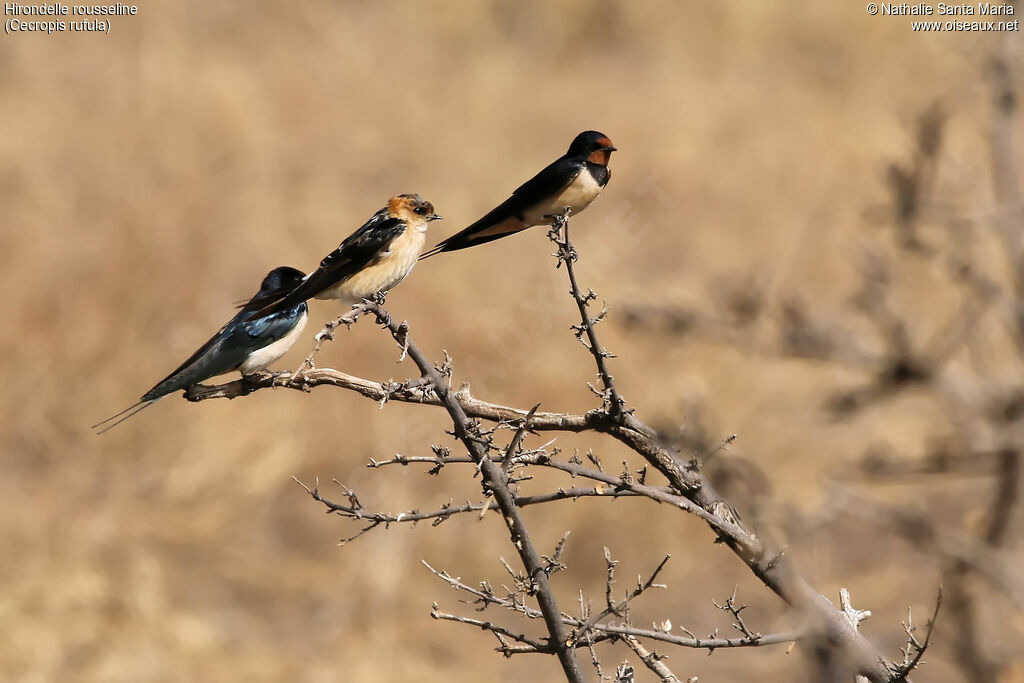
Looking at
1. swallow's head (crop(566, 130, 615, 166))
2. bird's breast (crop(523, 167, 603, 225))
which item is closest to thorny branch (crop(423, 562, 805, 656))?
bird's breast (crop(523, 167, 603, 225))

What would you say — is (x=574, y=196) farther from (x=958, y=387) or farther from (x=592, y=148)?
(x=958, y=387)

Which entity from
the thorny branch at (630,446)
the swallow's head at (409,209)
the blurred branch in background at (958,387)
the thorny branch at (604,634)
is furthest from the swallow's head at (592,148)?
the thorny branch at (604,634)

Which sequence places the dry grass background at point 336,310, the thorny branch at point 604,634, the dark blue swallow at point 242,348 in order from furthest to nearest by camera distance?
the dry grass background at point 336,310 < the dark blue swallow at point 242,348 < the thorny branch at point 604,634

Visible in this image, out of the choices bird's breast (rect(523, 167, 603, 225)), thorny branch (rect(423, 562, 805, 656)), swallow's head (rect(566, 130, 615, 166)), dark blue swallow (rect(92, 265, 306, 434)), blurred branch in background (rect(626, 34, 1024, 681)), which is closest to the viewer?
thorny branch (rect(423, 562, 805, 656))

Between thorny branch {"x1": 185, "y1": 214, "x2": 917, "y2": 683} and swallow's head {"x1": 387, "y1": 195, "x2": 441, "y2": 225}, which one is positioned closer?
thorny branch {"x1": 185, "y1": 214, "x2": 917, "y2": 683}

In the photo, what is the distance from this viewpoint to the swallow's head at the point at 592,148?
3.52 meters

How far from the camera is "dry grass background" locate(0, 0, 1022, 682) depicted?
692 cm

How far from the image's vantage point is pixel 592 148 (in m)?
3.55

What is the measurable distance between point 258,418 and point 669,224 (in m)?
4.44

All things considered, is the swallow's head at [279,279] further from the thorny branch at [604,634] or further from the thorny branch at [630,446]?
the thorny branch at [604,634]

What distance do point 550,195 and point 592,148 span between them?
27 cm

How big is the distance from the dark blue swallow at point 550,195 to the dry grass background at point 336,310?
4.40ft

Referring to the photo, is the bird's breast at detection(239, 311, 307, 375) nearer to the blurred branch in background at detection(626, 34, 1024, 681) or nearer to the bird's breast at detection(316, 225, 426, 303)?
the bird's breast at detection(316, 225, 426, 303)

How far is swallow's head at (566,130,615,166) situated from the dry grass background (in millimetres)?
1281
